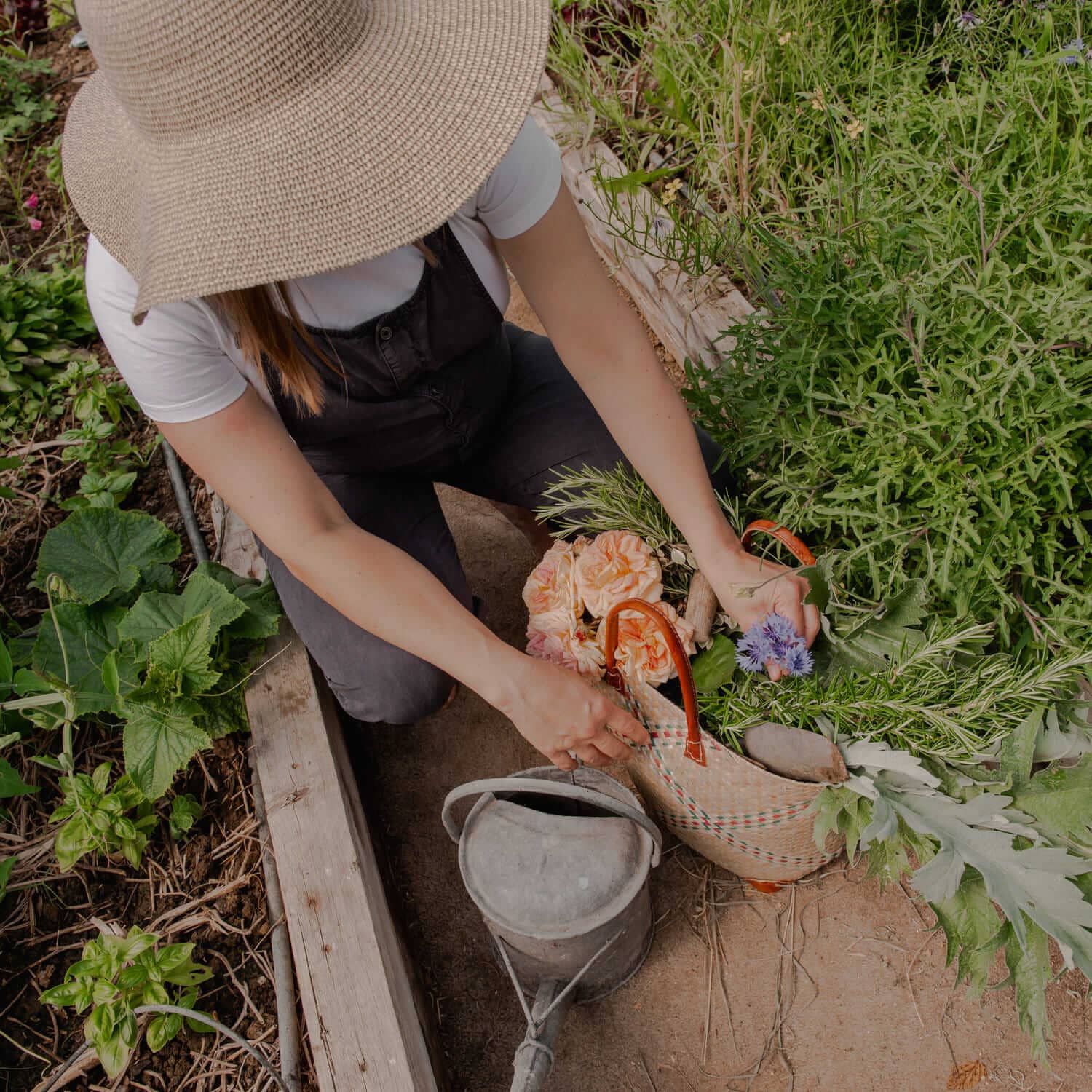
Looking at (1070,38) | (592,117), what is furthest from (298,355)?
(1070,38)

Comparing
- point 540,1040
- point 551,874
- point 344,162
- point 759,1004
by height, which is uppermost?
point 344,162

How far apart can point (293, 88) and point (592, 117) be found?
5.67ft

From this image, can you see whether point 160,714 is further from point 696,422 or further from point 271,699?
point 696,422

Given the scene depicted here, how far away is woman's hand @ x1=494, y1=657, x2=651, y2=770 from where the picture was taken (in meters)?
1.27

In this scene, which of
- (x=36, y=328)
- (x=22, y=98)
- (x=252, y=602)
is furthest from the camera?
(x=22, y=98)

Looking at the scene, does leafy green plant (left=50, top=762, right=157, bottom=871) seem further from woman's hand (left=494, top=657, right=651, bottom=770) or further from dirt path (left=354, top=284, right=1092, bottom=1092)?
woman's hand (left=494, top=657, right=651, bottom=770)

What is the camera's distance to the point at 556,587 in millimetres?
1480

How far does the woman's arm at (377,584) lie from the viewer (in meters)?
1.28

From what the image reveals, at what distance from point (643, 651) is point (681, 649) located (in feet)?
0.53

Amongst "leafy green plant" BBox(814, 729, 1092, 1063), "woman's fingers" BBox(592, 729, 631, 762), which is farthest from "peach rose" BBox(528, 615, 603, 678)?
"leafy green plant" BBox(814, 729, 1092, 1063)

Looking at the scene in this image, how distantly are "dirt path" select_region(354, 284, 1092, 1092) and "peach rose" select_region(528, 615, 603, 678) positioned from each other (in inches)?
21.9

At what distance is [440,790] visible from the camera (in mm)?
1887

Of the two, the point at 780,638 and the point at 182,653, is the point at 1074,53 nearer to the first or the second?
the point at 780,638

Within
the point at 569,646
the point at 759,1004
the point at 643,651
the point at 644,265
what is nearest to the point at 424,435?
the point at 569,646
